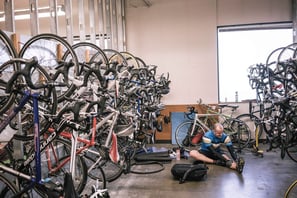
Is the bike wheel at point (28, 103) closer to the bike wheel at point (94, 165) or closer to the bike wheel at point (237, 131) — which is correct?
the bike wheel at point (94, 165)

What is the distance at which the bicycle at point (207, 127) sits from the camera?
248 inches

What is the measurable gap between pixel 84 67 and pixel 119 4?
4409 millimetres

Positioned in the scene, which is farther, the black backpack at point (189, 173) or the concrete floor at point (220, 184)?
the black backpack at point (189, 173)

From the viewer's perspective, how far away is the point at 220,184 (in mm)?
4133

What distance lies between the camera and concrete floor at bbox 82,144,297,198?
3.77m

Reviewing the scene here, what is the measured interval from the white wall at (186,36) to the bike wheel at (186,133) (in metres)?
0.81

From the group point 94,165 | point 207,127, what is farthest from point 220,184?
point 207,127

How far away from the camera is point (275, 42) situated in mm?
7016

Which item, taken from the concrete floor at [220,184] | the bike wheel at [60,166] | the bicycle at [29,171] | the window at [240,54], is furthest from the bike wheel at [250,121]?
the bicycle at [29,171]

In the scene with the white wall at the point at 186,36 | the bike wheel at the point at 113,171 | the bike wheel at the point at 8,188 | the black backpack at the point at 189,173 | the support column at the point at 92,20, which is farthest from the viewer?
the white wall at the point at 186,36

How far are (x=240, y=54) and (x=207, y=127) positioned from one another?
85.0 inches

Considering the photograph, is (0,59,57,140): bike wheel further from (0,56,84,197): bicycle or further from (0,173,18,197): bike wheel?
(0,173,18,197): bike wheel

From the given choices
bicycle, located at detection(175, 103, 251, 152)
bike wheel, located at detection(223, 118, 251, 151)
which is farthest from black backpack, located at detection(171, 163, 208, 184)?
bike wheel, located at detection(223, 118, 251, 151)

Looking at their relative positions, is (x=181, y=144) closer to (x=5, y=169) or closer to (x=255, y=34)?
(x=255, y=34)
